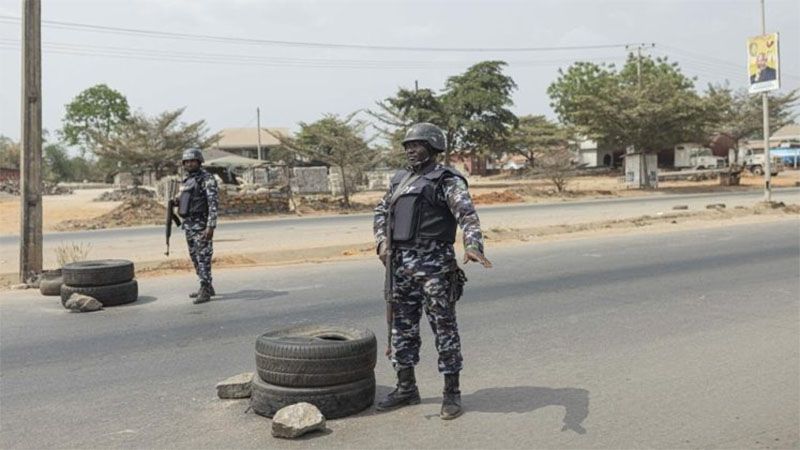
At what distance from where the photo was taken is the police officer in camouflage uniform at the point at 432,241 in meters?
4.62

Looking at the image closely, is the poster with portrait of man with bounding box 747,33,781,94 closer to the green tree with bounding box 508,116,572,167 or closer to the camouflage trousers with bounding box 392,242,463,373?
the camouflage trousers with bounding box 392,242,463,373

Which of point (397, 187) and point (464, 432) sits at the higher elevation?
point (397, 187)

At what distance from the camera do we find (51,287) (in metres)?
10.2

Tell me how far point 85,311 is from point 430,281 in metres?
5.67

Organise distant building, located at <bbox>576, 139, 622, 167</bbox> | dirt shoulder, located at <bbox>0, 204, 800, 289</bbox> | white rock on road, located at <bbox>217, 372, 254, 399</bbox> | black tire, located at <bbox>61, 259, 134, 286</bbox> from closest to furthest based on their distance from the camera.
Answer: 1. white rock on road, located at <bbox>217, 372, 254, 399</bbox>
2. black tire, located at <bbox>61, 259, 134, 286</bbox>
3. dirt shoulder, located at <bbox>0, 204, 800, 289</bbox>
4. distant building, located at <bbox>576, 139, 622, 167</bbox>

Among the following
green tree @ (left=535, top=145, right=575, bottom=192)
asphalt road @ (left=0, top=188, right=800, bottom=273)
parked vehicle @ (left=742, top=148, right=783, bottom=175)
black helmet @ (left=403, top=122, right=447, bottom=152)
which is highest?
parked vehicle @ (left=742, top=148, right=783, bottom=175)

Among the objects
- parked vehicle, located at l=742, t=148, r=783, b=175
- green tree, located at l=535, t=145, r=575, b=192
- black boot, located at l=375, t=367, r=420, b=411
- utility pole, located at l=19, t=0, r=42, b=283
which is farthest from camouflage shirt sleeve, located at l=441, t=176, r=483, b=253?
parked vehicle, located at l=742, t=148, r=783, b=175

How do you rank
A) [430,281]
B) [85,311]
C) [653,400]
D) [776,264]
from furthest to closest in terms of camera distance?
[776,264] → [85,311] → [653,400] → [430,281]

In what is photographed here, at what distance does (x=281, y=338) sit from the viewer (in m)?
4.93

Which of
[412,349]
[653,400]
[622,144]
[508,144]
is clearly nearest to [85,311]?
[412,349]

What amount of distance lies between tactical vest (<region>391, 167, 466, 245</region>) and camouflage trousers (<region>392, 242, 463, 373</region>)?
89 mm

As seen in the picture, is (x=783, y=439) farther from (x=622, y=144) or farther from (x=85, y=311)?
(x=622, y=144)

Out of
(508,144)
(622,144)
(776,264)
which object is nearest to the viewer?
(776,264)

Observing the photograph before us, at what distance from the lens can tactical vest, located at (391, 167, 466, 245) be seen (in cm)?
463
